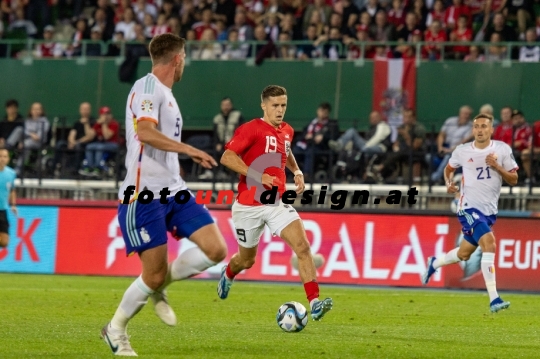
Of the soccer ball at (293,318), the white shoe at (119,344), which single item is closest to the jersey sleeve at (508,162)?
the soccer ball at (293,318)

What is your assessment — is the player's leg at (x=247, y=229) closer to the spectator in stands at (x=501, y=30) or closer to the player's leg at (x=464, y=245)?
the player's leg at (x=464, y=245)

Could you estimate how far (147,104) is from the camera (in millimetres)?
8000

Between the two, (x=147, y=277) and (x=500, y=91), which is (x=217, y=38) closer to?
(x=500, y=91)

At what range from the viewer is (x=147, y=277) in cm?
809

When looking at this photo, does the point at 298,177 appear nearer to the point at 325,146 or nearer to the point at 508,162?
the point at 508,162

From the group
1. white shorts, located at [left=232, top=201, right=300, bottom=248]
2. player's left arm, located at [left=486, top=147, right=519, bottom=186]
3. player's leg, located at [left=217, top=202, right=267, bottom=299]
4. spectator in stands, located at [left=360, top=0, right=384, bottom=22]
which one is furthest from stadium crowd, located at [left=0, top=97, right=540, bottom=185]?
white shorts, located at [left=232, top=201, right=300, bottom=248]

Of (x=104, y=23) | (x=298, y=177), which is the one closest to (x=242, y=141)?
(x=298, y=177)

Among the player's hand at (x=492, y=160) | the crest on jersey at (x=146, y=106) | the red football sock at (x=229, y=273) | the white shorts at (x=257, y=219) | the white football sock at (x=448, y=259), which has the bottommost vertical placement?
the white football sock at (x=448, y=259)

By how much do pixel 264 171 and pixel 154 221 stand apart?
3.18 metres

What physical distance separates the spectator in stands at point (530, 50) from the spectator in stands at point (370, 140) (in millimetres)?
3464

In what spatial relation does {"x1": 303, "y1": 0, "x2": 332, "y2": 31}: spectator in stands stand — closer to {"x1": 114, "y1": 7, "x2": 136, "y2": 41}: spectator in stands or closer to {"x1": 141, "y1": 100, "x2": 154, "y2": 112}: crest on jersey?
{"x1": 114, "y1": 7, "x2": 136, "y2": 41}: spectator in stands

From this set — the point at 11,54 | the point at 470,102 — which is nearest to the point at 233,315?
the point at 470,102

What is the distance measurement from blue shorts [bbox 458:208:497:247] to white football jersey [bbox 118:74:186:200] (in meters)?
6.27

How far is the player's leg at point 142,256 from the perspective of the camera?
26.5ft
